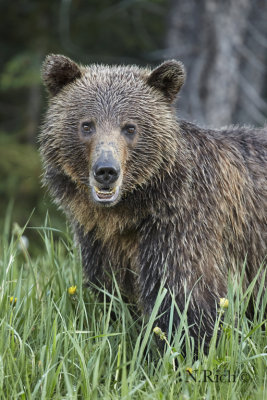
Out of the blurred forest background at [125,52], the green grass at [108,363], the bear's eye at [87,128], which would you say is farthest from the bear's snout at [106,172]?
the blurred forest background at [125,52]

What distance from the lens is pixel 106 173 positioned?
3.96 metres

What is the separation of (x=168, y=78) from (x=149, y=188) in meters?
0.75

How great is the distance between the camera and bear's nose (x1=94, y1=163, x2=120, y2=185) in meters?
3.94

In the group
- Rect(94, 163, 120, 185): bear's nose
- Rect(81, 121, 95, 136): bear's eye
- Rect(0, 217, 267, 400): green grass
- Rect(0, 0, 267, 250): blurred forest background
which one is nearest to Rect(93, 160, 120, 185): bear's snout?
Rect(94, 163, 120, 185): bear's nose

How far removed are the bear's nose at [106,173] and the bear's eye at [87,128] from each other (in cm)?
36

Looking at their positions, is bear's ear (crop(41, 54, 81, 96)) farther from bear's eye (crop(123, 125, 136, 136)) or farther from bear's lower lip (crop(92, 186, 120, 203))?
bear's lower lip (crop(92, 186, 120, 203))

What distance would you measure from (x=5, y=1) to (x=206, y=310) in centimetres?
1085

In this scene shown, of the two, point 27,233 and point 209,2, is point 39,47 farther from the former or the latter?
point 209,2

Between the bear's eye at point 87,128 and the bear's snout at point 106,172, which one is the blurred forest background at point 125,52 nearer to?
the bear's eye at point 87,128

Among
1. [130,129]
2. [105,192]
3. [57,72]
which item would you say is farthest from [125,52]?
[105,192]

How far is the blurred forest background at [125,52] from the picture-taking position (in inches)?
371

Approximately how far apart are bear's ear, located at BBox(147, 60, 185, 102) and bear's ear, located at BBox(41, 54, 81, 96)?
1.67 ft

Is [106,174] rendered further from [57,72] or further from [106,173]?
[57,72]

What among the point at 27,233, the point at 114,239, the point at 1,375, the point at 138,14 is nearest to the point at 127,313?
the point at 114,239
